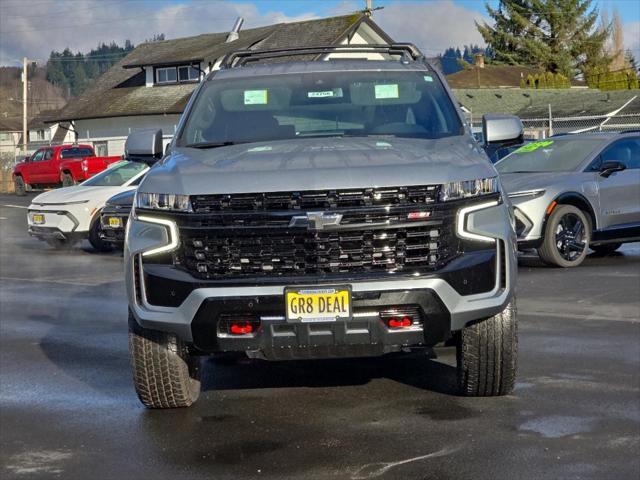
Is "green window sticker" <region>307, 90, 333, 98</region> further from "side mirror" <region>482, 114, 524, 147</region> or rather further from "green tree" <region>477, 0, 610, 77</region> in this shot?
"green tree" <region>477, 0, 610, 77</region>

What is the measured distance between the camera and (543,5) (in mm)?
83812

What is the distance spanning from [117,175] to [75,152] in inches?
998

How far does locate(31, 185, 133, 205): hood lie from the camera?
60.2ft

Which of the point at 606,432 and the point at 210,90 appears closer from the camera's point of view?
the point at 606,432

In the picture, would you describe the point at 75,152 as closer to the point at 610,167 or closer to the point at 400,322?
the point at 610,167

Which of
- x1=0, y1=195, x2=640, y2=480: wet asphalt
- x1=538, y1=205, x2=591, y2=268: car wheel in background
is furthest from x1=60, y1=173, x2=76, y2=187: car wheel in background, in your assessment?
x1=0, y1=195, x2=640, y2=480: wet asphalt

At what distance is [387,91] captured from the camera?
7.48 meters

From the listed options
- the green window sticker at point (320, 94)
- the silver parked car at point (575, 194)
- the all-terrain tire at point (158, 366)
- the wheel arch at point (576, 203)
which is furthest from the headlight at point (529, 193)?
the all-terrain tire at point (158, 366)

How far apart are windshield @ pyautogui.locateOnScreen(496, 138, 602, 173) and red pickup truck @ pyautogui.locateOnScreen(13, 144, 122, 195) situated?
2708cm

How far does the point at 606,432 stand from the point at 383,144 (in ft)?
6.64

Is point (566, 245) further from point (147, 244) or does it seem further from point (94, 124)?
point (94, 124)

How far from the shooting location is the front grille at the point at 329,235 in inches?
231

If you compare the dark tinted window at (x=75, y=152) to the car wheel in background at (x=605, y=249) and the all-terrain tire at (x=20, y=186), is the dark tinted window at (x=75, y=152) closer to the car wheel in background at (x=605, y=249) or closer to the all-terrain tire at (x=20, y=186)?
the all-terrain tire at (x=20, y=186)

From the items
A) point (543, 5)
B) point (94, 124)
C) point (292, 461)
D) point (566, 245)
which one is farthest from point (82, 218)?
point (543, 5)
